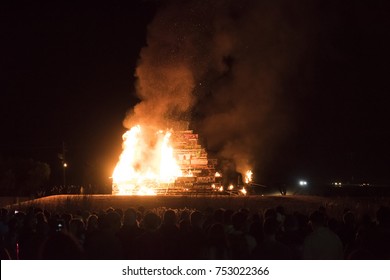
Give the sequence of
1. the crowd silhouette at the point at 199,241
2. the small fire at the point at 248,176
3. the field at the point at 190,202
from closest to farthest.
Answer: the crowd silhouette at the point at 199,241 < the field at the point at 190,202 < the small fire at the point at 248,176

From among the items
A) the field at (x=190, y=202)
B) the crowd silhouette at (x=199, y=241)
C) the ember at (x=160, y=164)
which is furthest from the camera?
the ember at (x=160, y=164)

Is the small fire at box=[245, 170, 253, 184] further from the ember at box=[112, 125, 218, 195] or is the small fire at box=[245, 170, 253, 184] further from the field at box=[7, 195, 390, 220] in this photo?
the field at box=[7, 195, 390, 220]

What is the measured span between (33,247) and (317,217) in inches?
170

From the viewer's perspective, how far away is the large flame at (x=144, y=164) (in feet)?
118

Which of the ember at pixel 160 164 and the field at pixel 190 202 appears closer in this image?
the field at pixel 190 202

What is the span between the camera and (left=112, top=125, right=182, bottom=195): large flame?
35.9 metres

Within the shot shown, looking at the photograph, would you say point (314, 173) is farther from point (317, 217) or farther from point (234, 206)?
point (317, 217)

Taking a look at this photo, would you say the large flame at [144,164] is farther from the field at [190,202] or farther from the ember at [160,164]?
the field at [190,202]

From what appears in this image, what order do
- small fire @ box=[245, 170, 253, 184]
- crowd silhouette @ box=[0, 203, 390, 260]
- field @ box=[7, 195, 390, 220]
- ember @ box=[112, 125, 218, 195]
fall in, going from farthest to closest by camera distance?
1. small fire @ box=[245, 170, 253, 184]
2. ember @ box=[112, 125, 218, 195]
3. field @ box=[7, 195, 390, 220]
4. crowd silhouette @ box=[0, 203, 390, 260]

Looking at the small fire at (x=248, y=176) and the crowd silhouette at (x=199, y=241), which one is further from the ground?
the small fire at (x=248, y=176)

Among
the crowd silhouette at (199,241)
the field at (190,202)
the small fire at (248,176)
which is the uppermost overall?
the small fire at (248,176)

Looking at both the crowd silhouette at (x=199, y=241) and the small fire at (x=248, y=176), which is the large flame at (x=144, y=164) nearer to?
the small fire at (x=248, y=176)

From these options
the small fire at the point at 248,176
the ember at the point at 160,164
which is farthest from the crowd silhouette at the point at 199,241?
the small fire at the point at 248,176

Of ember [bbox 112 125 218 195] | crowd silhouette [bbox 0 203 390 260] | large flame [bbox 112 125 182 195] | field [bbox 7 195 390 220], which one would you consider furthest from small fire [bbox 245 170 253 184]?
crowd silhouette [bbox 0 203 390 260]
